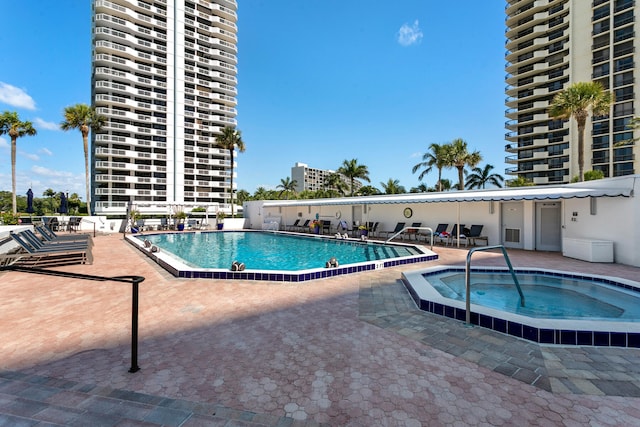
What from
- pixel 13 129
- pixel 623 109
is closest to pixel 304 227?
pixel 13 129

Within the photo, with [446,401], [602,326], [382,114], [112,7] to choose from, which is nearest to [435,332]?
[446,401]

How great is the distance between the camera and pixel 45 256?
856 cm

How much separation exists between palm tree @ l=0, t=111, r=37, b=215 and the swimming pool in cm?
2239

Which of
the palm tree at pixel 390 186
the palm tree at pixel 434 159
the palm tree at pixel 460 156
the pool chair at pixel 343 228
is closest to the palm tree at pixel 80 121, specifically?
the pool chair at pixel 343 228

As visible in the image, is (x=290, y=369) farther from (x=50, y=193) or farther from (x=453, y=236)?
(x=50, y=193)

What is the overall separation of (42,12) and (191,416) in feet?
Answer: 134

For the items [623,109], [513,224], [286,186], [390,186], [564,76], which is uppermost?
[564,76]

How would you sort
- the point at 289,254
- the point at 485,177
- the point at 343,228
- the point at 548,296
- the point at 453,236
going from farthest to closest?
the point at 485,177
the point at 343,228
the point at 453,236
the point at 289,254
the point at 548,296

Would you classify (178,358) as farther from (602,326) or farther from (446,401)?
(602,326)

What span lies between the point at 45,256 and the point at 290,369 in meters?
9.69

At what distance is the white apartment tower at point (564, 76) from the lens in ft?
112

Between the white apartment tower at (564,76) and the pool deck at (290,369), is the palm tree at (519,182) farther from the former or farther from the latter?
the pool deck at (290,369)

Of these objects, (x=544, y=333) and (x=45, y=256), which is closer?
(x=544, y=333)

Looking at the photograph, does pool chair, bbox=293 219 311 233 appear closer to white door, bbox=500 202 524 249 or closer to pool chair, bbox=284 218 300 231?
pool chair, bbox=284 218 300 231
